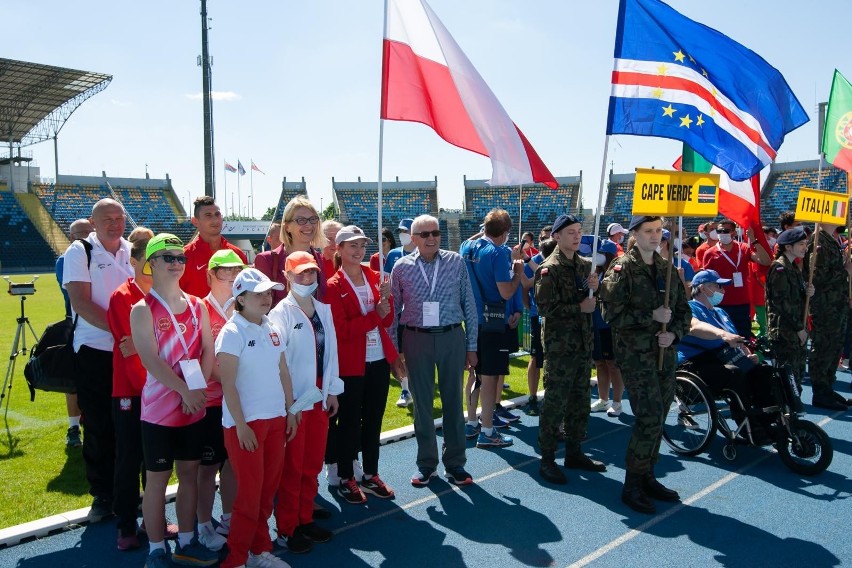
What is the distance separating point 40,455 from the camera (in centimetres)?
551

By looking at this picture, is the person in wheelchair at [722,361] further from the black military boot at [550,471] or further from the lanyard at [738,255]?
the lanyard at [738,255]

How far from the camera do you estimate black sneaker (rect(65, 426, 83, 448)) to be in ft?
18.8

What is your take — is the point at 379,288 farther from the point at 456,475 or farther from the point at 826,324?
the point at 826,324

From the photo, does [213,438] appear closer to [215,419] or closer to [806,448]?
[215,419]

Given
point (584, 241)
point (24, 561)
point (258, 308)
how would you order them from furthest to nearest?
1. point (584, 241)
2. point (24, 561)
3. point (258, 308)

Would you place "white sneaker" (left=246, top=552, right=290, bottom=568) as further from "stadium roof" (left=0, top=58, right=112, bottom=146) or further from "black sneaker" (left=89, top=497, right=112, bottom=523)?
"stadium roof" (left=0, top=58, right=112, bottom=146)

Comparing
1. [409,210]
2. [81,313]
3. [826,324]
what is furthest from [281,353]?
[409,210]

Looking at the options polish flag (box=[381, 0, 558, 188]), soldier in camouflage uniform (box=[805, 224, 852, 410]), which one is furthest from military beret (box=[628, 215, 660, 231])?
soldier in camouflage uniform (box=[805, 224, 852, 410])

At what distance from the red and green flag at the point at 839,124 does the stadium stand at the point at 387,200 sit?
43.7m

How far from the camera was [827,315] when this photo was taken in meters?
7.29

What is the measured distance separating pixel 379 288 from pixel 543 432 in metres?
1.78

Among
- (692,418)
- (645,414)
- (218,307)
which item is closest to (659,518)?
(645,414)

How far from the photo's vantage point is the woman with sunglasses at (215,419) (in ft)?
12.6

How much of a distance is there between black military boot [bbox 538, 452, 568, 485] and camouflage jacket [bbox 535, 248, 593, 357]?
848 millimetres
